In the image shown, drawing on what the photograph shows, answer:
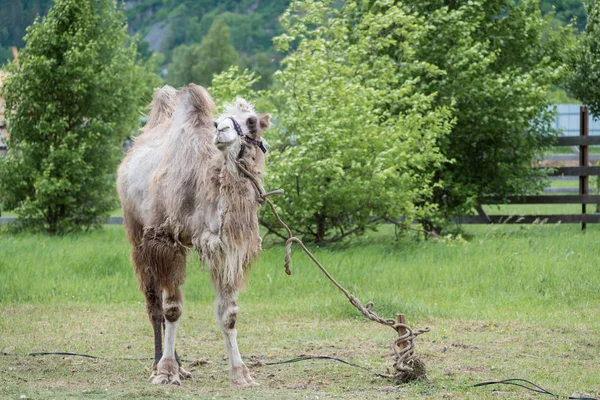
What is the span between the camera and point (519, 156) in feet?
52.4

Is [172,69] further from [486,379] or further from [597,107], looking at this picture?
[486,379]

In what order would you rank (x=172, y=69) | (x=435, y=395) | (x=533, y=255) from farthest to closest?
(x=172, y=69) < (x=533, y=255) < (x=435, y=395)

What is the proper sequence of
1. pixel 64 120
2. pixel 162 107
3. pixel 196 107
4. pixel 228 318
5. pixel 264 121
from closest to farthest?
pixel 228 318
pixel 264 121
pixel 196 107
pixel 162 107
pixel 64 120

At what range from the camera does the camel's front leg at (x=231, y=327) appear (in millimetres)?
6301

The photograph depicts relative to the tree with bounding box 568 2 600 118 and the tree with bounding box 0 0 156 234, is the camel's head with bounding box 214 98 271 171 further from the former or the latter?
the tree with bounding box 568 2 600 118

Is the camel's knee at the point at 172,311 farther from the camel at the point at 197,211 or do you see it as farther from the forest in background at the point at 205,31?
the forest in background at the point at 205,31

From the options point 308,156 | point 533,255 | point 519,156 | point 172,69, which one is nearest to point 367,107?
point 308,156

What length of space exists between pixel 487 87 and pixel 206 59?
54489 millimetres

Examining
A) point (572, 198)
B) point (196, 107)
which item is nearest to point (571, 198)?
point (572, 198)

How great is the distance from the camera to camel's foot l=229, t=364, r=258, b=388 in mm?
6320

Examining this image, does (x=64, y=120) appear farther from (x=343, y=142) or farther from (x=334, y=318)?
(x=334, y=318)

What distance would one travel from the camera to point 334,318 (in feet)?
30.5

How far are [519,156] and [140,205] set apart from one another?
10.3m

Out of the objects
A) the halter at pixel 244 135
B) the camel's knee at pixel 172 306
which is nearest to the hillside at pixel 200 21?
the camel's knee at pixel 172 306
